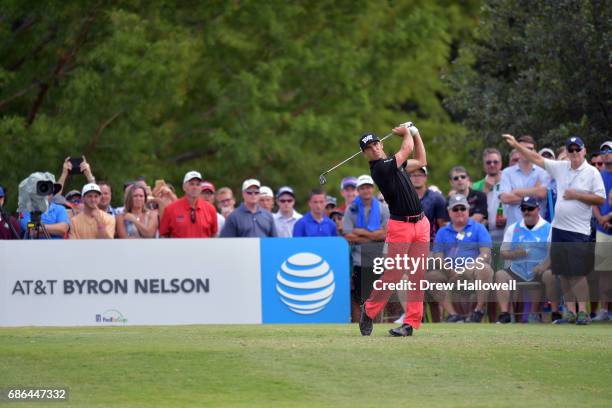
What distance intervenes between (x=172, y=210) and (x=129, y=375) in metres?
6.49

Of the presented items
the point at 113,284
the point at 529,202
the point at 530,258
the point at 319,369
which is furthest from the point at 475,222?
the point at 319,369

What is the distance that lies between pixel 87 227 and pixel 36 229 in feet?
2.52

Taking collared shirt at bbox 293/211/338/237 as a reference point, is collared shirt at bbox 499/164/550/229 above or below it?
above

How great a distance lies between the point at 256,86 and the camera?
2844 cm

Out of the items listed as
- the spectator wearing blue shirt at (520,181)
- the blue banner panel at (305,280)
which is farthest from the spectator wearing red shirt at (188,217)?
the spectator wearing blue shirt at (520,181)

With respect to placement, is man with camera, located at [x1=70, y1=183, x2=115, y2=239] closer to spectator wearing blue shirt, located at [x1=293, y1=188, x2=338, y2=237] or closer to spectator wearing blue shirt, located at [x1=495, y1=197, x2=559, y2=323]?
spectator wearing blue shirt, located at [x1=293, y1=188, x2=338, y2=237]

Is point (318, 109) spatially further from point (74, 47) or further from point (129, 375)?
point (129, 375)

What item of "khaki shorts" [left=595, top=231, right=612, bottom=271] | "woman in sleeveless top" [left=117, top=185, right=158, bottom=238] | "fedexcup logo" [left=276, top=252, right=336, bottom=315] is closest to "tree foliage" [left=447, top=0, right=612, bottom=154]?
"khaki shorts" [left=595, top=231, right=612, bottom=271]

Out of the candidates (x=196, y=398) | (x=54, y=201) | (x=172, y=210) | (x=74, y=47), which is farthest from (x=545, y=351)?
(x=74, y=47)

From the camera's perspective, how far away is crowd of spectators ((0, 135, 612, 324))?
16000 mm

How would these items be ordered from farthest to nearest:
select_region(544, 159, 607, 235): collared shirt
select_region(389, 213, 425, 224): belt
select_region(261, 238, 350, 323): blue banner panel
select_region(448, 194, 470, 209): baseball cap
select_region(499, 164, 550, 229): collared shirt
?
1. select_region(499, 164, 550, 229): collared shirt
2. select_region(261, 238, 350, 323): blue banner panel
3. select_region(448, 194, 470, 209): baseball cap
4. select_region(544, 159, 607, 235): collared shirt
5. select_region(389, 213, 425, 224): belt

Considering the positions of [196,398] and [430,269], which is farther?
[430,269]

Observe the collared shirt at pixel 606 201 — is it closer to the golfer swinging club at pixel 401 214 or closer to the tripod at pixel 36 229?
the golfer swinging club at pixel 401 214

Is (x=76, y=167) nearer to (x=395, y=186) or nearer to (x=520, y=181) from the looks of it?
(x=520, y=181)
